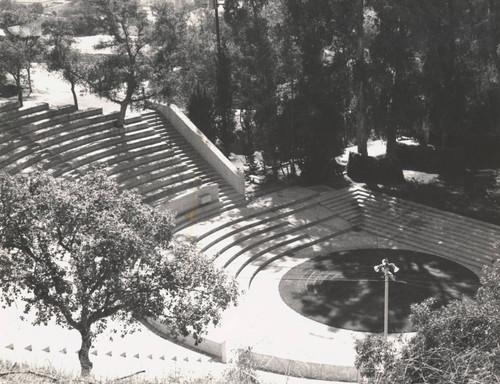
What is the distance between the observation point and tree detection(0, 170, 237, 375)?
1352cm

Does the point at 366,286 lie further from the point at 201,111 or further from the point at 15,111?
the point at 15,111

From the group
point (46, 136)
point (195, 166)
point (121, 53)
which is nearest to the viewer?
point (46, 136)

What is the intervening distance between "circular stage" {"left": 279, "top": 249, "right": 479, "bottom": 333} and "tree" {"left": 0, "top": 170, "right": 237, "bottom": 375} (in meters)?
8.31

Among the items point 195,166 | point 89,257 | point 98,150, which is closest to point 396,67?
point 195,166

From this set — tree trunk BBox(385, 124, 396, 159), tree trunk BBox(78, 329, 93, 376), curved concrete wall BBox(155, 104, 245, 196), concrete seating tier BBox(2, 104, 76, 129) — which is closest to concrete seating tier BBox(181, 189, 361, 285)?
curved concrete wall BBox(155, 104, 245, 196)

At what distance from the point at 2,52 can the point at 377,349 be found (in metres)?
20.3

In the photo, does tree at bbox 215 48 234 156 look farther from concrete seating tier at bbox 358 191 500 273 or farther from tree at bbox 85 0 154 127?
concrete seating tier at bbox 358 191 500 273

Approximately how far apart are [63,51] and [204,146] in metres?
7.68

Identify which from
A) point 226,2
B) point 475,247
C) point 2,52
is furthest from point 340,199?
point 2,52

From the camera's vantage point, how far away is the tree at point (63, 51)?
28.0 m

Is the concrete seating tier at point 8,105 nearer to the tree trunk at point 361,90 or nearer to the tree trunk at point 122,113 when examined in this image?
the tree trunk at point 122,113

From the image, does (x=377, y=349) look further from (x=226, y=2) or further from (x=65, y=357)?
(x=226, y=2)

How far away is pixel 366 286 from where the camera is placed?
23.9 metres

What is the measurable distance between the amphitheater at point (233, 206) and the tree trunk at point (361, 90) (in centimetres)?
264
